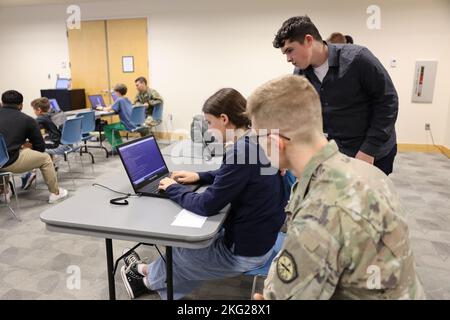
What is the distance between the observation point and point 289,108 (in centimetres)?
91

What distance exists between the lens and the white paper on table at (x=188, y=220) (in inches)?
55.3

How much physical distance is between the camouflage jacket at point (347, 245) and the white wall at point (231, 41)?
18.2ft

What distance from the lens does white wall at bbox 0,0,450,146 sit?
5785 millimetres

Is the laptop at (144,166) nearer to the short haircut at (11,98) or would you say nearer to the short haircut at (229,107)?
the short haircut at (229,107)

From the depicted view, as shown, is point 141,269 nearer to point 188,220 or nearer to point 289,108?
point 188,220

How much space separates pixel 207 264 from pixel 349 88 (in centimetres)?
126

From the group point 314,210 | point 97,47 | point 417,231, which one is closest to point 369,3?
point 417,231

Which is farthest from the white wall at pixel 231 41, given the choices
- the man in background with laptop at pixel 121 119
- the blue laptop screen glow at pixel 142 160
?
the blue laptop screen glow at pixel 142 160

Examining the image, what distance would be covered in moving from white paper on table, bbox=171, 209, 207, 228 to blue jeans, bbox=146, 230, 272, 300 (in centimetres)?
22

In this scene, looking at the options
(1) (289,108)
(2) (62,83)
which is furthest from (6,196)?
(2) (62,83)

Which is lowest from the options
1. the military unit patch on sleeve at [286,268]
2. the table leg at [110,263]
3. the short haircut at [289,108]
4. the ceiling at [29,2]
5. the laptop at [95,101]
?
the table leg at [110,263]

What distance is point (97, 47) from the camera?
7.27m

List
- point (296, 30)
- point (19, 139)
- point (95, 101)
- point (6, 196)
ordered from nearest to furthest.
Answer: point (296, 30) → point (19, 139) → point (6, 196) → point (95, 101)
